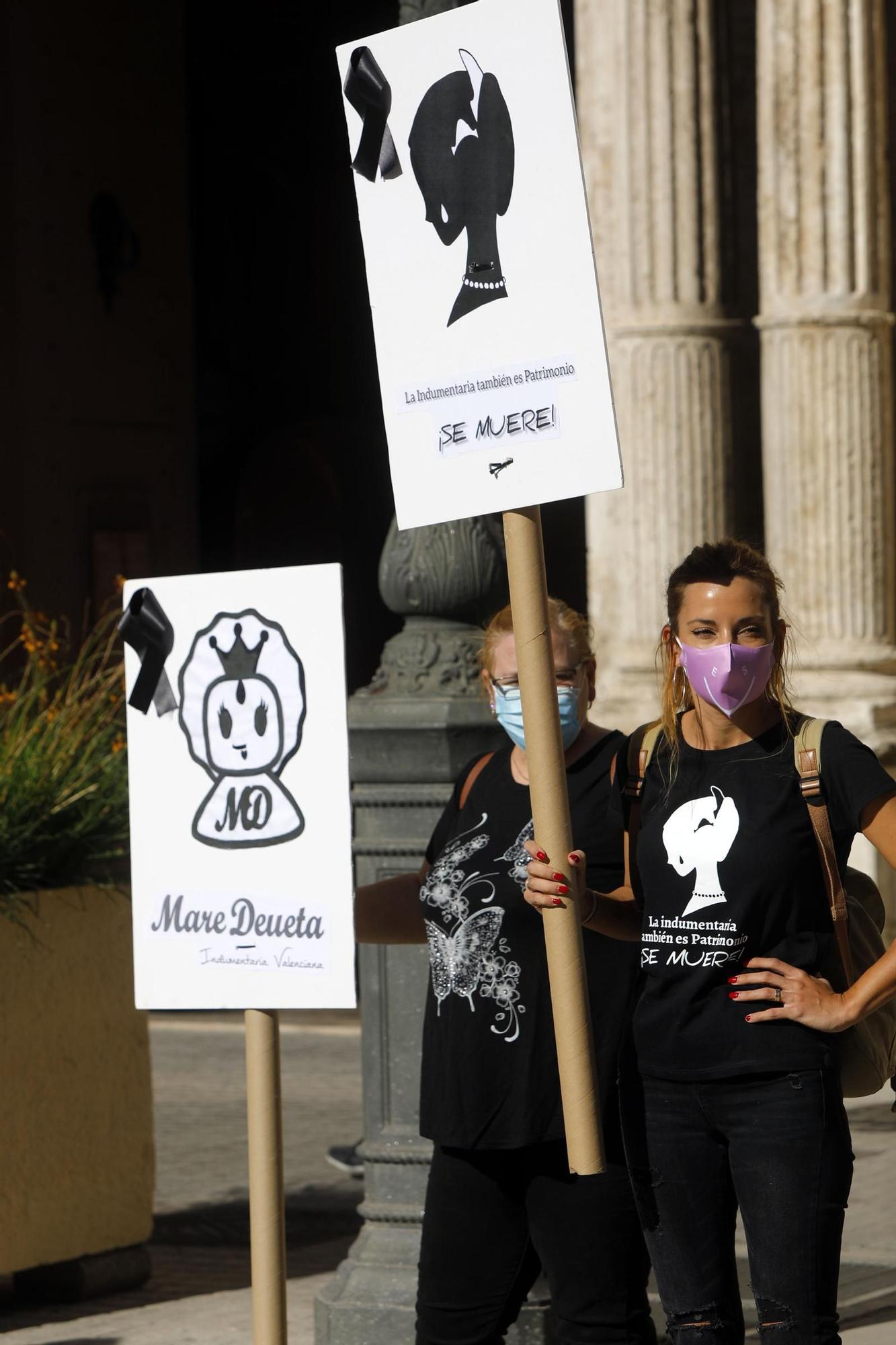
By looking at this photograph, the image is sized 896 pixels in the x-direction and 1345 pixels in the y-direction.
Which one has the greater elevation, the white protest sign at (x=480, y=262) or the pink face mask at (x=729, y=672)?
the white protest sign at (x=480, y=262)

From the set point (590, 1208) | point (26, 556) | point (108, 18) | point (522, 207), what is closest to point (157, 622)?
point (522, 207)

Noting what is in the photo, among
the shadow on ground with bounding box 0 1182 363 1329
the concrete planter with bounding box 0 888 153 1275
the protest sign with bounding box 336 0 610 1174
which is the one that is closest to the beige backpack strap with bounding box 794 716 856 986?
the protest sign with bounding box 336 0 610 1174

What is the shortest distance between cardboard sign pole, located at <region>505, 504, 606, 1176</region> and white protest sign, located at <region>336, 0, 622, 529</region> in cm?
16

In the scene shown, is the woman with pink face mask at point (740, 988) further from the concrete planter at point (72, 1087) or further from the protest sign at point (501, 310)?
the concrete planter at point (72, 1087)

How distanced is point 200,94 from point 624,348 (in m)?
6.66

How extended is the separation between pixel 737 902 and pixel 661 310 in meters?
7.48

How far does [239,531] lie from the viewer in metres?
16.7

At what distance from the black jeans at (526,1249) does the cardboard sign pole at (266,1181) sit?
0.37m

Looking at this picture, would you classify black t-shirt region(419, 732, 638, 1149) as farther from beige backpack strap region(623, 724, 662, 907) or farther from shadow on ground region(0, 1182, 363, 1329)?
shadow on ground region(0, 1182, 363, 1329)

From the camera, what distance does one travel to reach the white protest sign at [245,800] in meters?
3.71

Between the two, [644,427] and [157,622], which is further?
[644,427]

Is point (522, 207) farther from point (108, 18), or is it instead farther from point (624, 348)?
point (108, 18)

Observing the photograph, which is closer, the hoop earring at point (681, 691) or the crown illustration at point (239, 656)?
the hoop earring at point (681, 691)

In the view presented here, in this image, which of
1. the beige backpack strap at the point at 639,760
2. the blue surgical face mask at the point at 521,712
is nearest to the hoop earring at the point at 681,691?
the beige backpack strap at the point at 639,760
